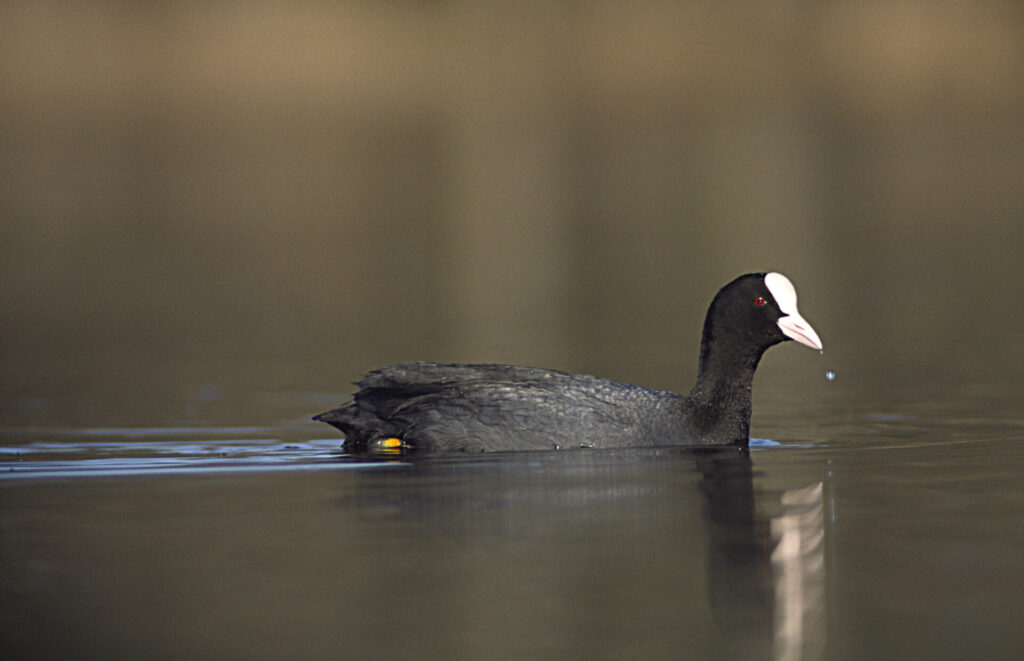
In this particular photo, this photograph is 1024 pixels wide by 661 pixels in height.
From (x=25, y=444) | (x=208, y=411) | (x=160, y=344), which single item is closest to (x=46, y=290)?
(x=160, y=344)

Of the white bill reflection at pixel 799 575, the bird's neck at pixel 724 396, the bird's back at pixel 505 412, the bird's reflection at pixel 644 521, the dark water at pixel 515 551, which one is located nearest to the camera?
the white bill reflection at pixel 799 575

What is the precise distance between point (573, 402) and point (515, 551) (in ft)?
10.4

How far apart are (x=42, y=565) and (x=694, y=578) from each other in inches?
100.0

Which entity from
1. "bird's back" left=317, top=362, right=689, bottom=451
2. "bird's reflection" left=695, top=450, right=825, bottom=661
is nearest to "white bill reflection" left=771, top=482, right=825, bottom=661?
"bird's reflection" left=695, top=450, right=825, bottom=661

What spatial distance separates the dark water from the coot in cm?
23

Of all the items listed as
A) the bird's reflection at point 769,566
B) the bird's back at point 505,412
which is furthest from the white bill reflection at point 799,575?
the bird's back at point 505,412

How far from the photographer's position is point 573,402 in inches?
→ 381

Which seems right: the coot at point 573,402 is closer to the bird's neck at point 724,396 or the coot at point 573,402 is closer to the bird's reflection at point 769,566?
the bird's neck at point 724,396

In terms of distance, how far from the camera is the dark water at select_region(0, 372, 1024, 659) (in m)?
5.24

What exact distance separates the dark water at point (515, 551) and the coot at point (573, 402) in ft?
0.74

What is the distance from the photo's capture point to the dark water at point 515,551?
524cm

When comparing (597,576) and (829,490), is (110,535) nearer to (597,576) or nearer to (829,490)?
(597,576)

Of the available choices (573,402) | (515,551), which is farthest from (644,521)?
(573,402)

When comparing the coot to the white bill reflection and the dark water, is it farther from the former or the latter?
the white bill reflection
